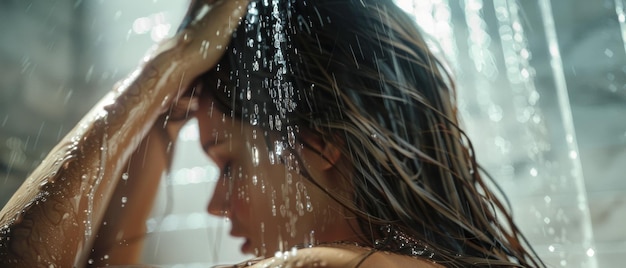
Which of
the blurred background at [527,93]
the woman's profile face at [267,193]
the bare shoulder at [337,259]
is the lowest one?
the bare shoulder at [337,259]

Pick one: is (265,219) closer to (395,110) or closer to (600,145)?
(395,110)

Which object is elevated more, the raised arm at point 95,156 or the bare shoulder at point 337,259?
the raised arm at point 95,156

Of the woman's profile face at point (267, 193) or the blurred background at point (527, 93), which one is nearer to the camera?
the woman's profile face at point (267, 193)

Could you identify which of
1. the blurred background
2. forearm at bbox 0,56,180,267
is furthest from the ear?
the blurred background

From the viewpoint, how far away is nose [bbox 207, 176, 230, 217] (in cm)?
55

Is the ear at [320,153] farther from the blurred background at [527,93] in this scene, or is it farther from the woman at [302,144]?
the blurred background at [527,93]

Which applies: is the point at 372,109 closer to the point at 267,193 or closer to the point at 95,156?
the point at 267,193

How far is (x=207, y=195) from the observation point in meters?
0.59

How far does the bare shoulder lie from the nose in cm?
11

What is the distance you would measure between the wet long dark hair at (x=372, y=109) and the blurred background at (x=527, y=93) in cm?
17

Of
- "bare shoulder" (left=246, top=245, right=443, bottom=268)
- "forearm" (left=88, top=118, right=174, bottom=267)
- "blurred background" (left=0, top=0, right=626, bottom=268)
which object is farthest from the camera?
"blurred background" (left=0, top=0, right=626, bottom=268)

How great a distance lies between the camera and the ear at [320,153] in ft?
1.68

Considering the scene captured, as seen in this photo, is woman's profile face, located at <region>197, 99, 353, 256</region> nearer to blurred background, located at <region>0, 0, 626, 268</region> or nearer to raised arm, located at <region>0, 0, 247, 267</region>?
raised arm, located at <region>0, 0, 247, 267</region>

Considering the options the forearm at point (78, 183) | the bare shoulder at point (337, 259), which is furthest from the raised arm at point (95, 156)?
the bare shoulder at point (337, 259)
